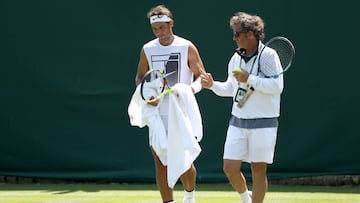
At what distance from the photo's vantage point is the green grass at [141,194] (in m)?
8.00

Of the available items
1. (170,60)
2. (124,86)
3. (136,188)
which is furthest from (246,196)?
(124,86)

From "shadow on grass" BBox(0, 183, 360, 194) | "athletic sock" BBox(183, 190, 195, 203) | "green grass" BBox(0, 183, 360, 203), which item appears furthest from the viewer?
"shadow on grass" BBox(0, 183, 360, 194)

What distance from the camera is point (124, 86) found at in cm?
943

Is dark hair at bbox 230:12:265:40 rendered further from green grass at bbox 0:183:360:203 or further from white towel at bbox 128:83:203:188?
green grass at bbox 0:183:360:203

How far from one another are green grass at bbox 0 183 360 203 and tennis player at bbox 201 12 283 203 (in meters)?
1.90

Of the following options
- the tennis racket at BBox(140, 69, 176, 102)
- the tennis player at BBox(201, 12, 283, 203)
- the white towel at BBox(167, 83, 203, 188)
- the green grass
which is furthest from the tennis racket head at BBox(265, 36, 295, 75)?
the green grass

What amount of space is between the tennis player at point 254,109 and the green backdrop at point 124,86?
310cm

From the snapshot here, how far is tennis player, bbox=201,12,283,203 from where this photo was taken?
5832mm

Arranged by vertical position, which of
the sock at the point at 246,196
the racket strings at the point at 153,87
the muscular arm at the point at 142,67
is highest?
the muscular arm at the point at 142,67

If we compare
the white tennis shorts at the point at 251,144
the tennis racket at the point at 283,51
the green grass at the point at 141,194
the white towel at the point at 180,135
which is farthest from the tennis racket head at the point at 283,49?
the green grass at the point at 141,194

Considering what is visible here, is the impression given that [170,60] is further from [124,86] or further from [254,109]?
[124,86]

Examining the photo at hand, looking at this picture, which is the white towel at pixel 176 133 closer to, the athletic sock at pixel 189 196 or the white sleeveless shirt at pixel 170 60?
the white sleeveless shirt at pixel 170 60

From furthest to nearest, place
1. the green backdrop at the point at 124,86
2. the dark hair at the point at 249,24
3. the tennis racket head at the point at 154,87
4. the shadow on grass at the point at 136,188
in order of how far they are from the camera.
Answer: the green backdrop at the point at 124,86, the shadow on grass at the point at 136,188, the tennis racket head at the point at 154,87, the dark hair at the point at 249,24

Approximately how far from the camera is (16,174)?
9.78 m
